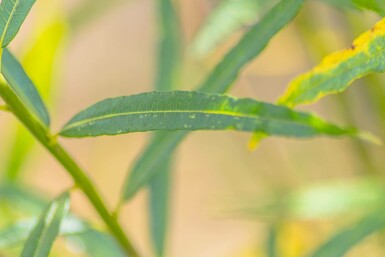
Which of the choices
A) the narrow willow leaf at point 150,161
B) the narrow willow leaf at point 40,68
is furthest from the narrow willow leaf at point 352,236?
the narrow willow leaf at point 40,68

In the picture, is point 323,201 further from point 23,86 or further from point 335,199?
point 23,86

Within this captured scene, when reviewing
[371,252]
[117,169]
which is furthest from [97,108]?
[117,169]

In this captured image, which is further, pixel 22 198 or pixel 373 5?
pixel 22 198

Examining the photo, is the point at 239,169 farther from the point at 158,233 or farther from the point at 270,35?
the point at 270,35

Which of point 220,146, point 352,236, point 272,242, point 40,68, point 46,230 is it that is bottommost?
point 46,230

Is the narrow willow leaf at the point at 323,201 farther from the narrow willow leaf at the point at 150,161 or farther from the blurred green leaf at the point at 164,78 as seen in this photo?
the narrow willow leaf at the point at 150,161

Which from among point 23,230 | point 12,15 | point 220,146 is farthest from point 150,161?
point 220,146
